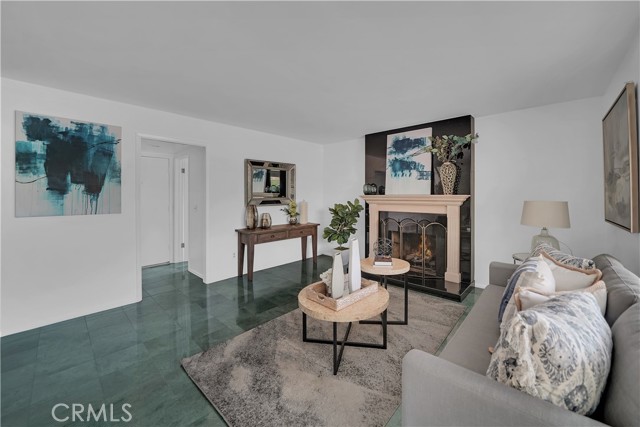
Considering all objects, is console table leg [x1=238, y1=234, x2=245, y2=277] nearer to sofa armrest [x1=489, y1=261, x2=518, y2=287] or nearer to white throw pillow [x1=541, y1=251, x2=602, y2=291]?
sofa armrest [x1=489, y1=261, x2=518, y2=287]

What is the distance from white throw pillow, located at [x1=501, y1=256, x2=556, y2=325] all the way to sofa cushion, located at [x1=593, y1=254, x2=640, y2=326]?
0.70ft

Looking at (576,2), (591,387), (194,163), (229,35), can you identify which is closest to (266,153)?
(194,163)

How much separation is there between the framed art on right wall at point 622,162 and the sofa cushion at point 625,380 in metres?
1.24

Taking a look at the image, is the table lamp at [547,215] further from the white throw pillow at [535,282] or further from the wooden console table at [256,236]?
the wooden console table at [256,236]

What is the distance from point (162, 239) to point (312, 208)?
2.90m

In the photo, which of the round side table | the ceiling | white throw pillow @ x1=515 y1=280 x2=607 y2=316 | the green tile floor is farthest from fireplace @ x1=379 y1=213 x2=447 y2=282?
white throw pillow @ x1=515 y1=280 x2=607 y2=316

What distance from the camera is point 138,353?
2.18m

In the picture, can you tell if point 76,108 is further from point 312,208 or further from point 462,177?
point 462,177

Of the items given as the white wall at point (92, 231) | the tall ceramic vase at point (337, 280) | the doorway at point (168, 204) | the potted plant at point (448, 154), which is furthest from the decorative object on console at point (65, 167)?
the potted plant at point (448, 154)

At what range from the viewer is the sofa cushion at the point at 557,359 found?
83 centimetres

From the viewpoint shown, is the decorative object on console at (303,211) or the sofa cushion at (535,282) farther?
the decorative object on console at (303,211)

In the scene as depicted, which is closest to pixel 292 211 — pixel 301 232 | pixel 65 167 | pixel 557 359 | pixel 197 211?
pixel 301 232

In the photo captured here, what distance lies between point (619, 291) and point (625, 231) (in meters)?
1.24

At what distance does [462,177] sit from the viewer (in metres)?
3.63
